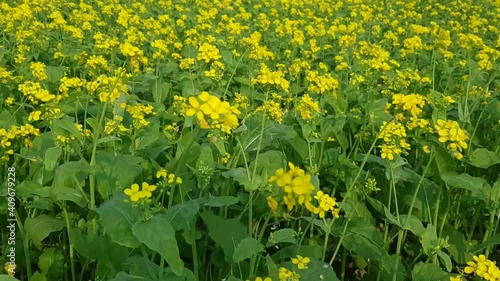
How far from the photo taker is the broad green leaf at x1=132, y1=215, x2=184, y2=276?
159 cm

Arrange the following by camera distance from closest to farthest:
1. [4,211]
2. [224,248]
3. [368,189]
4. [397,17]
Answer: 1. [224,248]
2. [4,211]
3. [368,189]
4. [397,17]

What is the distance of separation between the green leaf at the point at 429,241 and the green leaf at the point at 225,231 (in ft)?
2.40

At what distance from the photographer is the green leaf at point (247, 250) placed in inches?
74.0

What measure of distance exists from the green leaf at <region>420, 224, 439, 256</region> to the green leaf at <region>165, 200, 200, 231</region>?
0.96 m

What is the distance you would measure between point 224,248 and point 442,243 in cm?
86

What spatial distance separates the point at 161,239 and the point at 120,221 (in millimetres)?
209

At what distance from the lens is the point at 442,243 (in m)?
2.20

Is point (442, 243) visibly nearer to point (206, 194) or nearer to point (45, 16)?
point (206, 194)

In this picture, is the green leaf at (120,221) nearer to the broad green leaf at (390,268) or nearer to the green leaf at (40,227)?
the green leaf at (40,227)

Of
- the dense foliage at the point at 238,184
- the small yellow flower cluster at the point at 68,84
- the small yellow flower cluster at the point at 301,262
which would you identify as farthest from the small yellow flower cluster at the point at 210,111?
the small yellow flower cluster at the point at 68,84

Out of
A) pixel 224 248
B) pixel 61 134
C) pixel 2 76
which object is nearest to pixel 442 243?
pixel 224 248

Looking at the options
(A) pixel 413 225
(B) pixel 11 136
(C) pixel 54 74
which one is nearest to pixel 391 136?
(A) pixel 413 225

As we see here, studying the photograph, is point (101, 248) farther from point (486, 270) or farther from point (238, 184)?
point (486, 270)

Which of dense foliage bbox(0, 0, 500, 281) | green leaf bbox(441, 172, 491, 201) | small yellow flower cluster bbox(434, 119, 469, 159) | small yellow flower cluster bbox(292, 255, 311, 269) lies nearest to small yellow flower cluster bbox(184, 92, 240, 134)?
dense foliage bbox(0, 0, 500, 281)
